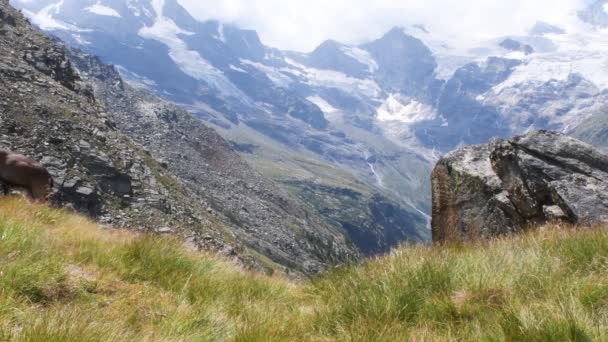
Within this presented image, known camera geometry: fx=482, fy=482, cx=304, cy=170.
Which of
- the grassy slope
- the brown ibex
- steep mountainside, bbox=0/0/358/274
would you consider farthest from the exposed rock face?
the brown ibex

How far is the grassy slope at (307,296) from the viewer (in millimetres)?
4488

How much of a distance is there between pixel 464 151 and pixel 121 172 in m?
35.9

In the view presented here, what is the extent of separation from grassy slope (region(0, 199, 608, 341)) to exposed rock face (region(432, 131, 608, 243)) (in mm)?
4541

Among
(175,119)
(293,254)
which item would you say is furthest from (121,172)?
(175,119)

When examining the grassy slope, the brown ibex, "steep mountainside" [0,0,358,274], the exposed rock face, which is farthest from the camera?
"steep mountainside" [0,0,358,274]

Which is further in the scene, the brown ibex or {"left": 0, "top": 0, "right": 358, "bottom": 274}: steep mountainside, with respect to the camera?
{"left": 0, "top": 0, "right": 358, "bottom": 274}: steep mountainside

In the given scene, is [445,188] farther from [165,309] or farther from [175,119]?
[175,119]

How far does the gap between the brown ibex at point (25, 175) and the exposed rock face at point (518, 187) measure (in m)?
12.1

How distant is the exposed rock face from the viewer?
39.3 feet

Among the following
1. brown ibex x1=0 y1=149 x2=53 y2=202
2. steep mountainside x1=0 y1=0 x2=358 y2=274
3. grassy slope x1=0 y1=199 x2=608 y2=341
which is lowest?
steep mountainside x1=0 y1=0 x2=358 y2=274

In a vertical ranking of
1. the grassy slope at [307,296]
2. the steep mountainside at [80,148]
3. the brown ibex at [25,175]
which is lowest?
the steep mountainside at [80,148]

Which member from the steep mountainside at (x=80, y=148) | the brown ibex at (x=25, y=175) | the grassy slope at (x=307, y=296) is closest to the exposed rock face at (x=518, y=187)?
the steep mountainside at (x=80, y=148)

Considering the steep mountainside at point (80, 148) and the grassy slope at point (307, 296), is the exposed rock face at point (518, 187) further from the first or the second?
the grassy slope at point (307, 296)

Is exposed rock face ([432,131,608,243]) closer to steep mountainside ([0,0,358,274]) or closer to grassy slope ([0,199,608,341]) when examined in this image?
steep mountainside ([0,0,358,274])
